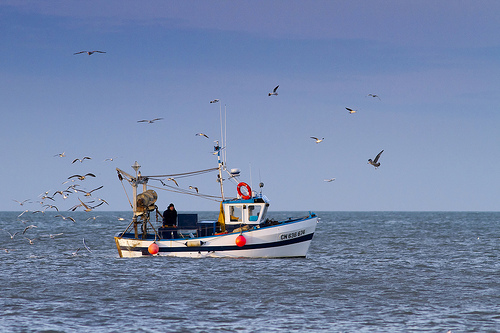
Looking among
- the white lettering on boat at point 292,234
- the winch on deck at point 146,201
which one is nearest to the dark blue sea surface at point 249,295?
the white lettering on boat at point 292,234

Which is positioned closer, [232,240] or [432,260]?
[232,240]

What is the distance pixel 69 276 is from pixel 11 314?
9136mm

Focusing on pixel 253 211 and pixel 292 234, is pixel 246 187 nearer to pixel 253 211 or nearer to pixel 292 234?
pixel 253 211

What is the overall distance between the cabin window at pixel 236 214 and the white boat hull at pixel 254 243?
142 centimetres

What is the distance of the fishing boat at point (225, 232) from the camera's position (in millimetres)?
31156

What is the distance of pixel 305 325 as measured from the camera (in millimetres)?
16031

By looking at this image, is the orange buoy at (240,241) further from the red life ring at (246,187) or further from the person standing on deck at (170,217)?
the person standing on deck at (170,217)

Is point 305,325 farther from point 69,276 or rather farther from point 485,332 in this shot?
point 69,276

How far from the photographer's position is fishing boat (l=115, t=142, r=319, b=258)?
102ft

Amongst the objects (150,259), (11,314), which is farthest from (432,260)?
(11,314)

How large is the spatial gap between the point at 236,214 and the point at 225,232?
115 centimetres

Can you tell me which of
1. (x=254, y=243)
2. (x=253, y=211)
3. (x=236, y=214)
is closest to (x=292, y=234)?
(x=254, y=243)

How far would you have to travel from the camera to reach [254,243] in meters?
31.1

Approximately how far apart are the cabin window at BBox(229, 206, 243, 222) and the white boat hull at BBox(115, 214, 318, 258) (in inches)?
56.1
